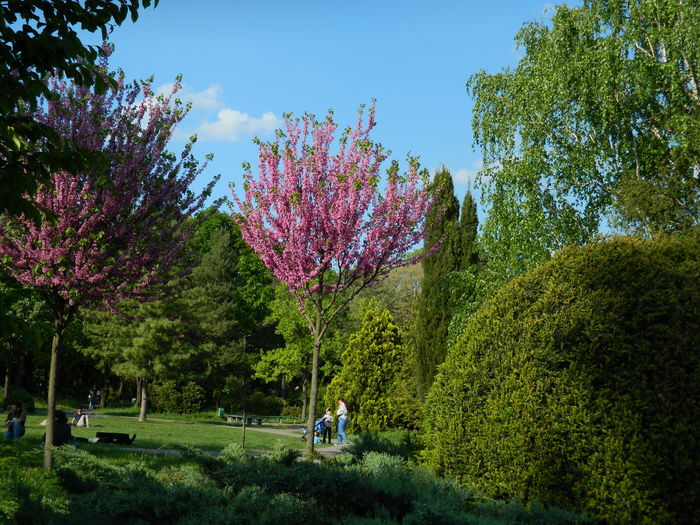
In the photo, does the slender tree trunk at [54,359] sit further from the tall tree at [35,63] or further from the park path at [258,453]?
the tall tree at [35,63]

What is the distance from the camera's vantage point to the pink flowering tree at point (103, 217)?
8.77 metres

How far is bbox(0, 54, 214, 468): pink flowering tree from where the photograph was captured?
8773 mm

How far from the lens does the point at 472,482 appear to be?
673 cm

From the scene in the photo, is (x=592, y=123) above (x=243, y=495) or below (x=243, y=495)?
above

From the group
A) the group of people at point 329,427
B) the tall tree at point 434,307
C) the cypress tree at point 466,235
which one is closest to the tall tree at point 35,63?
the group of people at point 329,427

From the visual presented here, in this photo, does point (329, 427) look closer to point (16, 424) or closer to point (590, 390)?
point (16, 424)

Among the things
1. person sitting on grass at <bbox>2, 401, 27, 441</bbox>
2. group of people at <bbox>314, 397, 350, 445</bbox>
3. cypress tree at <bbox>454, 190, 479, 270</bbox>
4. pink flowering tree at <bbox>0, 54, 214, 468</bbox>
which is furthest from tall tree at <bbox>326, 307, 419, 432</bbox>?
pink flowering tree at <bbox>0, 54, 214, 468</bbox>

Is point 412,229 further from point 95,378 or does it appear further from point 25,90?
point 95,378

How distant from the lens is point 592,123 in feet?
59.3

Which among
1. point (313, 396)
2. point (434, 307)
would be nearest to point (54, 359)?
point (313, 396)

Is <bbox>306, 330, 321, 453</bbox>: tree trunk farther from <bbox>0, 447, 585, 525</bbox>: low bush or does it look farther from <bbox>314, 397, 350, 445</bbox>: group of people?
<bbox>314, 397, 350, 445</bbox>: group of people

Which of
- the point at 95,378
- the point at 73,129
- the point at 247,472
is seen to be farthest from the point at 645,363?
the point at 95,378

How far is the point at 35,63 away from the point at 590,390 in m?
5.58

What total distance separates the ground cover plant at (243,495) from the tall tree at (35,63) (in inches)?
89.1
